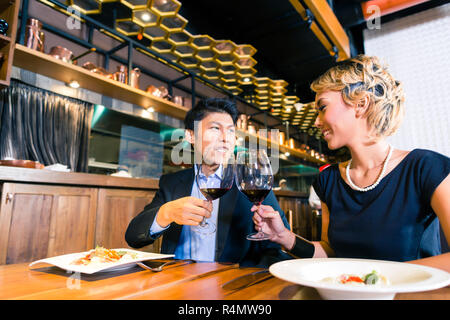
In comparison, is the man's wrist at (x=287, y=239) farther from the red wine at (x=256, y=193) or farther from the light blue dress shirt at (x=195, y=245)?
the light blue dress shirt at (x=195, y=245)

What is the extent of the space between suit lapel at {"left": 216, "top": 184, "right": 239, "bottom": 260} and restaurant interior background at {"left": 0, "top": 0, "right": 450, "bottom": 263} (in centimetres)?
142

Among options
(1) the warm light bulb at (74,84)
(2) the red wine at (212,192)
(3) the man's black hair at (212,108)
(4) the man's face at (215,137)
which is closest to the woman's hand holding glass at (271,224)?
(2) the red wine at (212,192)

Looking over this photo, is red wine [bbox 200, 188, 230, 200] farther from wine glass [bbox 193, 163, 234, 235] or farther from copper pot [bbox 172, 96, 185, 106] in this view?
copper pot [bbox 172, 96, 185, 106]

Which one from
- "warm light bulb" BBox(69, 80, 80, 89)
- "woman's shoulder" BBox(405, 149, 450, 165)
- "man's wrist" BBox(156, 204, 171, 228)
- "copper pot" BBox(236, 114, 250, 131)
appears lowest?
"man's wrist" BBox(156, 204, 171, 228)

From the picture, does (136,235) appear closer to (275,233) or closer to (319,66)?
(275,233)

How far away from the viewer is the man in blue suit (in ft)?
3.11

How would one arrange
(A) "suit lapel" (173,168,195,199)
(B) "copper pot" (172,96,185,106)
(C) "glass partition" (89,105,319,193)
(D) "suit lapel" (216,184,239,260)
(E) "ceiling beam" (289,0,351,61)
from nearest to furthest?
(D) "suit lapel" (216,184,239,260) < (A) "suit lapel" (173,168,195,199) < (E) "ceiling beam" (289,0,351,61) < (C) "glass partition" (89,105,319,193) < (B) "copper pot" (172,96,185,106)

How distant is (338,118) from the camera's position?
1.11 m

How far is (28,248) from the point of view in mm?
1884

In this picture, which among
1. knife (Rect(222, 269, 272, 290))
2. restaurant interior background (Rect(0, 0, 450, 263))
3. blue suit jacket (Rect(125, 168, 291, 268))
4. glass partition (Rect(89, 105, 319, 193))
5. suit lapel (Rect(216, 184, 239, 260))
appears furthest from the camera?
glass partition (Rect(89, 105, 319, 193))

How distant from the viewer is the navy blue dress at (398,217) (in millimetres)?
916

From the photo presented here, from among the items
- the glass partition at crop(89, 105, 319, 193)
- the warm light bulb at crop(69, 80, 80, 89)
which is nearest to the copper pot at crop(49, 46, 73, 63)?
the warm light bulb at crop(69, 80, 80, 89)
